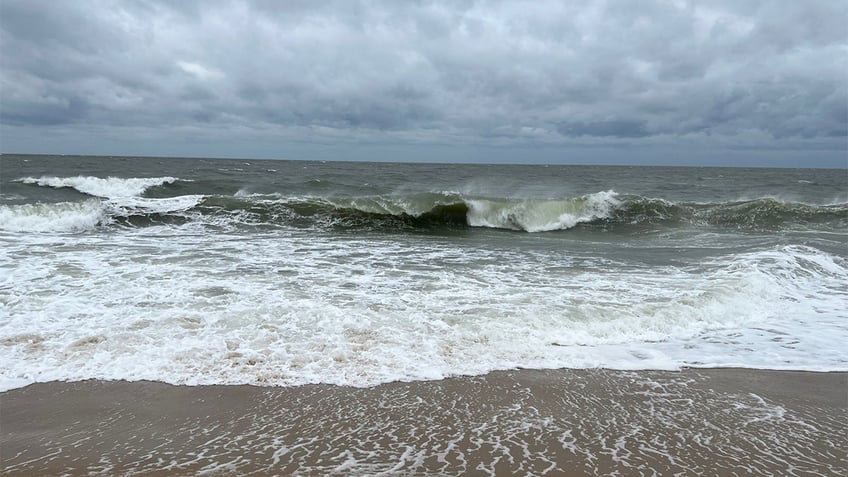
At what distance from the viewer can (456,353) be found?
505cm

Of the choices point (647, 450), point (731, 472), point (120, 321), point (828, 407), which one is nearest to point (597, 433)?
point (647, 450)

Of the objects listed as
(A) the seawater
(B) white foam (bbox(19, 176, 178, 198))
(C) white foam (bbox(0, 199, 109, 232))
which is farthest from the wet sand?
(B) white foam (bbox(19, 176, 178, 198))

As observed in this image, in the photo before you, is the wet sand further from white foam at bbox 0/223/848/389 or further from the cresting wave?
the cresting wave

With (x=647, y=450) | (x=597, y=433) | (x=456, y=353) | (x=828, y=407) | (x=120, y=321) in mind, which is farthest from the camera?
(x=120, y=321)

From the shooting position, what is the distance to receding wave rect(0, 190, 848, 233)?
1566 centimetres

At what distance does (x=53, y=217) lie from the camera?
14555 millimetres

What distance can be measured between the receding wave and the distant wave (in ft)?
0.07

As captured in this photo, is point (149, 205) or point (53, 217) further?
point (149, 205)

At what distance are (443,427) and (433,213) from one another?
48.4ft

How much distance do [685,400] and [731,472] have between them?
110 cm

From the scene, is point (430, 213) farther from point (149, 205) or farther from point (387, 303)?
point (387, 303)

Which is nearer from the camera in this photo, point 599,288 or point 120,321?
point 120,321

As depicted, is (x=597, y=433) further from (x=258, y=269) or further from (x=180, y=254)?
(x=180, y=254)

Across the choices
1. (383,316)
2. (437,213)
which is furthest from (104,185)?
(383,316)
